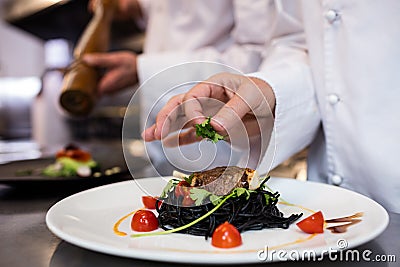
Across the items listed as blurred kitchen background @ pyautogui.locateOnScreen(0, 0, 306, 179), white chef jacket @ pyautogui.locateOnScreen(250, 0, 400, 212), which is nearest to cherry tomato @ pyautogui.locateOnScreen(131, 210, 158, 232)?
white chef jacket @ pyautogui.locateOnScreen(250, 0, 400, 212)

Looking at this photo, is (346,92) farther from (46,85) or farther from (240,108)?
(46,85)

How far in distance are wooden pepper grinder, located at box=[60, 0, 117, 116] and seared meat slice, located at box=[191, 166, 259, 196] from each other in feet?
2.07

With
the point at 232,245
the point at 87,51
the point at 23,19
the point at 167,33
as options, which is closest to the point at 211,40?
the point at 167,33

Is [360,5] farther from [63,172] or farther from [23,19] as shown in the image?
[23,19]

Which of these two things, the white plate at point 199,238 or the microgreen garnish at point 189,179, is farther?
the microgreen garnish at point 189,179

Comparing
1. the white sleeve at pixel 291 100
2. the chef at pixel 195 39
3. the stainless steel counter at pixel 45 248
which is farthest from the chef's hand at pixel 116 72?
the stainless steel counter at pixel 45 248

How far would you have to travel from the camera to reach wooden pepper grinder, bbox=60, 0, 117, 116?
45.0 inches

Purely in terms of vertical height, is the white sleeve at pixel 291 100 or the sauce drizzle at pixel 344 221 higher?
the white sleeve at pixel 291 100

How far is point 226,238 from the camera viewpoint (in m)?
0.49

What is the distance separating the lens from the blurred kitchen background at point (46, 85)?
1920 millimetres

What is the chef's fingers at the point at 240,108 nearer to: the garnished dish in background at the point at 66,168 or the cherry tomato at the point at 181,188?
the cherry tomato at the point at 181,188

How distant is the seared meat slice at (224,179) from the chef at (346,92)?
10 cm

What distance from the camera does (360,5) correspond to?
2.54 ft

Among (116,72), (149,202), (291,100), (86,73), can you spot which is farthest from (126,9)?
(149,202)
